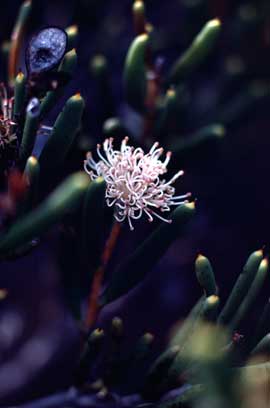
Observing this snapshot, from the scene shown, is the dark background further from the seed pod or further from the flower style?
the seed pod

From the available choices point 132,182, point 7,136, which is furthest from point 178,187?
point 7,136

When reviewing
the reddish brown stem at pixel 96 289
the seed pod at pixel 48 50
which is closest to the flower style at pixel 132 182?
the reddish brown stem at pixel 96 289

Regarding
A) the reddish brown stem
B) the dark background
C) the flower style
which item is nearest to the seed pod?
the flower style

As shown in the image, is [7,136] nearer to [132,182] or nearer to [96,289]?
[132,182]

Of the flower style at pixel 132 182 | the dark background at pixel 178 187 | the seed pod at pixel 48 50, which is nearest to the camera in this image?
the seed pod at pixel 48 50

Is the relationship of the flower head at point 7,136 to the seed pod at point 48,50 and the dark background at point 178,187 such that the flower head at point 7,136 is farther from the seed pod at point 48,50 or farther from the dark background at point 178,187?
the dark background at point 178,187

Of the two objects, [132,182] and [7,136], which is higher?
[7,136]
